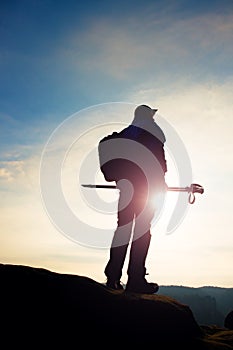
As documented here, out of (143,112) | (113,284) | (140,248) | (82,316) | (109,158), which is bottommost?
(82,316)

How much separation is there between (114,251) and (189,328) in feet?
9.07

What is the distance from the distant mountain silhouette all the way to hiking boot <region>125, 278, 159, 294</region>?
1.19m

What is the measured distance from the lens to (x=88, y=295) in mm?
8195

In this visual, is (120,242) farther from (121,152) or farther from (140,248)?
(121,152)

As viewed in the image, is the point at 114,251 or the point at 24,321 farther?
the point at 114,251

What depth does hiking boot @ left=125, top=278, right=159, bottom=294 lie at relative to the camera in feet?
34.8

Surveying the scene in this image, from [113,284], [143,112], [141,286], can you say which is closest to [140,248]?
[141,286]

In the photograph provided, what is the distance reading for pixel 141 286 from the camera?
10.7 metres

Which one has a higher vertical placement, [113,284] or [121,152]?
[121,152]

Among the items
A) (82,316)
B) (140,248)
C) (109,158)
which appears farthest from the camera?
(109,158)

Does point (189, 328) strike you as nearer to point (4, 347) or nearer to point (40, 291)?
point (40, 291)

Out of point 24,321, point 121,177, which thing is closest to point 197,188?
point 121,177

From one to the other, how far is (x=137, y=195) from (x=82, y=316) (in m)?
4.08

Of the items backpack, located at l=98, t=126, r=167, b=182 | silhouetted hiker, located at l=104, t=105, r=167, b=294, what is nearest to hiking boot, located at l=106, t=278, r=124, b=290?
silhouetted hiker, located at l=104, t=105, r=167, b=294
